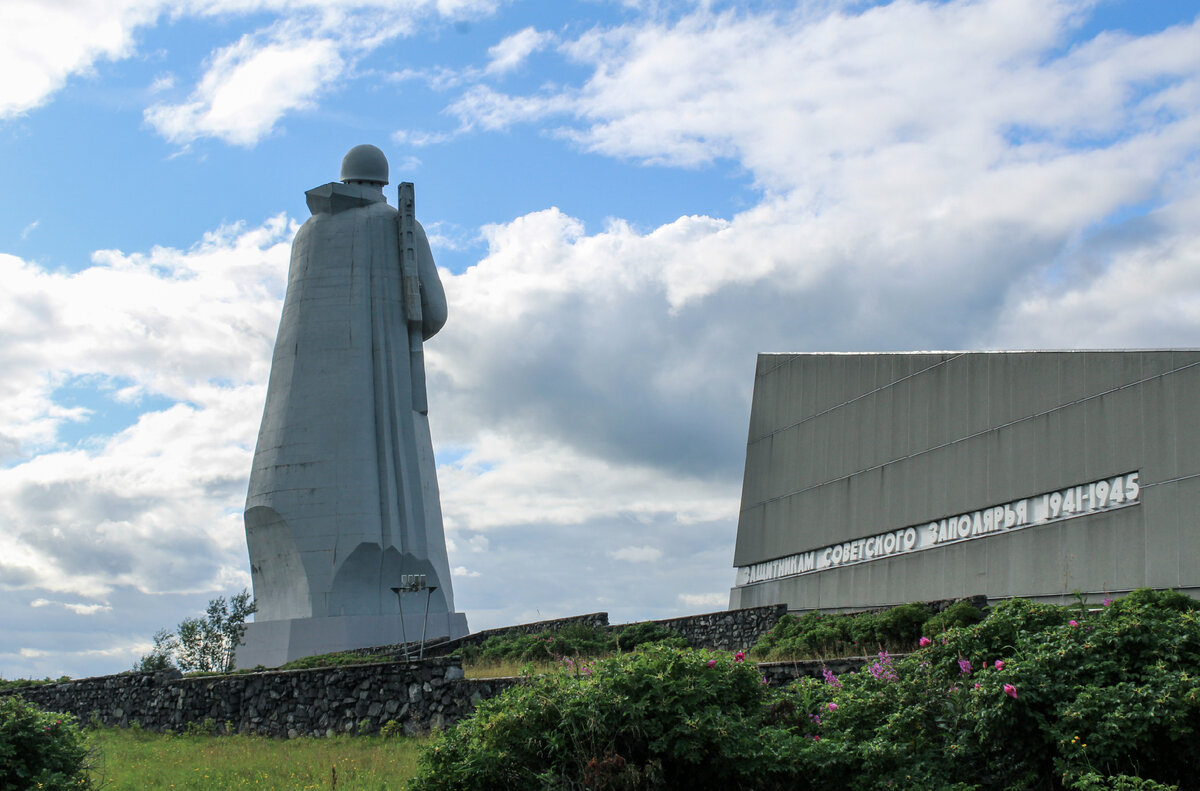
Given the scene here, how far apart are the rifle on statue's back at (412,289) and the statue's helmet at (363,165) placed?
1438mm

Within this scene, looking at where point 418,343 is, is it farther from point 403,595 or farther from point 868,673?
point 868,673

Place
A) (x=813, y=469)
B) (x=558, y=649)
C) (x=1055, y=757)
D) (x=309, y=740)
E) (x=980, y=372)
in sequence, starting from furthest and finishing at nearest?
(x=813, y=469), (x=558, y=649), (x=980, y=372), (x=309, y=740), (x=1055, y=757)

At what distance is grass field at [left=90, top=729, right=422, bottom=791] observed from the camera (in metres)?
11.0

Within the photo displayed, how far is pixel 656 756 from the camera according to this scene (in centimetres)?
784

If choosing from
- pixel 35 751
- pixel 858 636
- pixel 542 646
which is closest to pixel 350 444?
pixel 542 646

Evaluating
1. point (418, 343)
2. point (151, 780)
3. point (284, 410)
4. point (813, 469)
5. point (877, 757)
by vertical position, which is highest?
point (418, 343)

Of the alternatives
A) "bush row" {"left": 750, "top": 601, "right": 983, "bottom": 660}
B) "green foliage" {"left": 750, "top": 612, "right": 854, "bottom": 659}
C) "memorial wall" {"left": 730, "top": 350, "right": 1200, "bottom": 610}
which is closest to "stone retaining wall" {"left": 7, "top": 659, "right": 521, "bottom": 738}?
"bush row" {"left": 750, "top": 601, "right": 983, "bottom": 660}

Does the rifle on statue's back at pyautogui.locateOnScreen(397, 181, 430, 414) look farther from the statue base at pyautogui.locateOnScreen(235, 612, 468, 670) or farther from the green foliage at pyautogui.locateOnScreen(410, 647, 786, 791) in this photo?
the green foliage at pyautogui.locateOnScreen(410, 647, 786, 791)

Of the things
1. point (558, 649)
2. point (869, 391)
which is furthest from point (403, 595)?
point (869, 391)

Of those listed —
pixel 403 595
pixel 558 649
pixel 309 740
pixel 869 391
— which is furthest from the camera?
pixel 403 595

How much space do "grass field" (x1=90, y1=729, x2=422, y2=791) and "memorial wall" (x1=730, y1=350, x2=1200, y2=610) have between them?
9.30 meters

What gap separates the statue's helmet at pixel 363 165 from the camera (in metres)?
38.2

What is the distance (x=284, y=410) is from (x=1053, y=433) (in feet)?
80.9

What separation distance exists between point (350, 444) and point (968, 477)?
67.8ft
